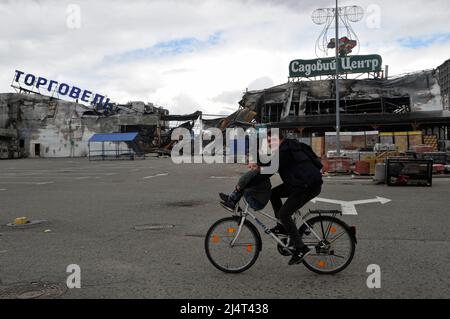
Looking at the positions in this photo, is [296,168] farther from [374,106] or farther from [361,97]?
[374,106]

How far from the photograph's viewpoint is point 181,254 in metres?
6.71

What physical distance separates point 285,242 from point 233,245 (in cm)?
66

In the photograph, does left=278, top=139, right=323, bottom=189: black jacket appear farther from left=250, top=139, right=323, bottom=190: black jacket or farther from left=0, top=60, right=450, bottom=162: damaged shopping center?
left=0, top=60, right=450, bottom=162: damaged shopping center

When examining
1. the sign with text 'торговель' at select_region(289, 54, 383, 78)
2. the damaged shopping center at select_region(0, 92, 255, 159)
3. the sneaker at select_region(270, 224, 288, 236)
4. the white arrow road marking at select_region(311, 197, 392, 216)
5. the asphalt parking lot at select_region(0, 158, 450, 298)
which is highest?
the sign with text 'торговель' at select_region(289, 54, 383, 78)

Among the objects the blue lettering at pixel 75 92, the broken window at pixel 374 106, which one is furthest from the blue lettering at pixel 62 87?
the broken window at pixel 374 106

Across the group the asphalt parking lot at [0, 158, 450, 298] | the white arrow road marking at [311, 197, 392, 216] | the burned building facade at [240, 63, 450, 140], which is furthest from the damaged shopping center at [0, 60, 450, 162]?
the asphalt parking lot at [0, 158, 450, 298]

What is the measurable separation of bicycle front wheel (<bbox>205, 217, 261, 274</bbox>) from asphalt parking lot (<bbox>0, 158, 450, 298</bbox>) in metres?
0.14

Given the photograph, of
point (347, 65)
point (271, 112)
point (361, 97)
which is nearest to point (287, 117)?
point (271, 112)

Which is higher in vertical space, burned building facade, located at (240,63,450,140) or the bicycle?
burned building facade, located at (240,63,450,140)

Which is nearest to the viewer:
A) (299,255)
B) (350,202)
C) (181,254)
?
(299,255)

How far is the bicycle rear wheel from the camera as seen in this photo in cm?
571

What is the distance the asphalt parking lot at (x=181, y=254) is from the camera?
5.10 metres

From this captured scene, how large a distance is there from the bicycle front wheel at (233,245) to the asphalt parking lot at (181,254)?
0.14m

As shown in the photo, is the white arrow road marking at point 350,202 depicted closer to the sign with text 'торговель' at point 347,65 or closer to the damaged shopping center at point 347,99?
the damaged shopping center at point 347,99
